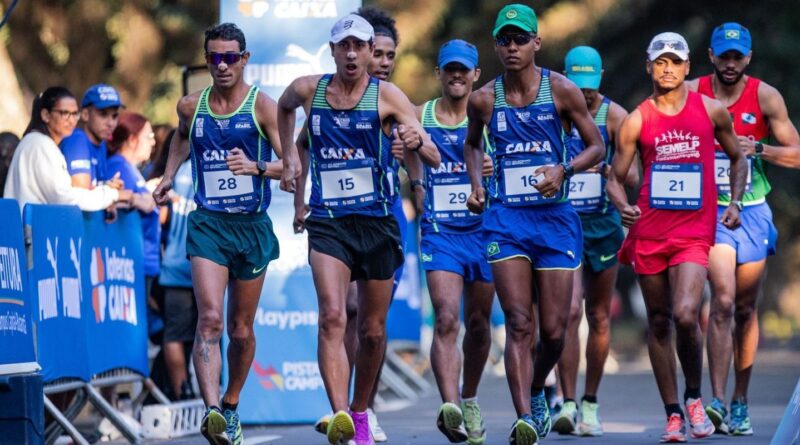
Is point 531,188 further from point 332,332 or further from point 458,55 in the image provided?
point 458,55

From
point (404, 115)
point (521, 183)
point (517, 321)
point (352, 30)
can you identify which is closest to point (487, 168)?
point (521, 183)

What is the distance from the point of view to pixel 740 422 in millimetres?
12102

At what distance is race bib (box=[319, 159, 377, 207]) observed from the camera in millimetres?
10438

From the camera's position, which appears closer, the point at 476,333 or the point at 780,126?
the point at 476,333

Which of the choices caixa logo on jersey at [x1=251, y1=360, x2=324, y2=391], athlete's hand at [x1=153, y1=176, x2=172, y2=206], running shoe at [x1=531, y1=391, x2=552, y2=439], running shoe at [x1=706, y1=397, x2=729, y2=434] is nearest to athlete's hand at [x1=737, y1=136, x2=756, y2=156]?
running shoe at [x1=706, y1=397, x2=729, y2=434]

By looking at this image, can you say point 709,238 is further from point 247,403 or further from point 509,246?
point 247,403

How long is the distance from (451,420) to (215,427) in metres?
1.75

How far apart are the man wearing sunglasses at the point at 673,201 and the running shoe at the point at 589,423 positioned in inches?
36.0

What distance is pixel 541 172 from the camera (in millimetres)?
10203

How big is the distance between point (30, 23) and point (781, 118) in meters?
16.5

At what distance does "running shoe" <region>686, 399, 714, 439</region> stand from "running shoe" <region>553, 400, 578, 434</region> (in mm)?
1001

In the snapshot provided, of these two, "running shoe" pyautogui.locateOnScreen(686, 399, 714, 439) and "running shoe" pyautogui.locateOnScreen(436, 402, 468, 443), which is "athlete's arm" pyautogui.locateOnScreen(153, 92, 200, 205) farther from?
"running shoe" pyautogui.locateOnScreen(686, 399, 714, 439)

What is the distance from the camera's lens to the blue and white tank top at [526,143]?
1038cm

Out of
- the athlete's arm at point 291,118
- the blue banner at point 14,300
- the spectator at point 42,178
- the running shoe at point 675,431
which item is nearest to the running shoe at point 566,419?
the running shoe at point 675,431
